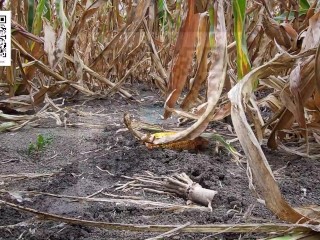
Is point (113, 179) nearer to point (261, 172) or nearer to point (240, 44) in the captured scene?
point (240, 44)

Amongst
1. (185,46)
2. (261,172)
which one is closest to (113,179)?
(185,46)

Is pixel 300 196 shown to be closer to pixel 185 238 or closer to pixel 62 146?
pixel 185 238

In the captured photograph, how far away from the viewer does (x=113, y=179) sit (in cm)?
122

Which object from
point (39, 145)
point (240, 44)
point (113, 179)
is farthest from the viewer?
point (39, 145)

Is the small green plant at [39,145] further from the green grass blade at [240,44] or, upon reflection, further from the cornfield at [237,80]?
the green grass blade at [240,44]

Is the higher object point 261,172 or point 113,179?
point 261,172

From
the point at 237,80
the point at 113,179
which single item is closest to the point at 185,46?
the point at 237,80

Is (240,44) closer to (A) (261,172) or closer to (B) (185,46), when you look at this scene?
(B) (185,46)

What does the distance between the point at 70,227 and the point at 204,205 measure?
0.91 feet

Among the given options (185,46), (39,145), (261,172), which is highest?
(185,46)

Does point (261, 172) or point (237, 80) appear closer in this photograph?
point (261, 172)

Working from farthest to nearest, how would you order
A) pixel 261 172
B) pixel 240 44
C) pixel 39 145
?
pixel 39 145 < pixel 240 44 < pixel 261 172

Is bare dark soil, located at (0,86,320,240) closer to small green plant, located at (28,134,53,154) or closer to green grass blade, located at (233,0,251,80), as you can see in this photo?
small green plant, located at (28,134,53,154)

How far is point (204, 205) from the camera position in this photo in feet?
3.29
